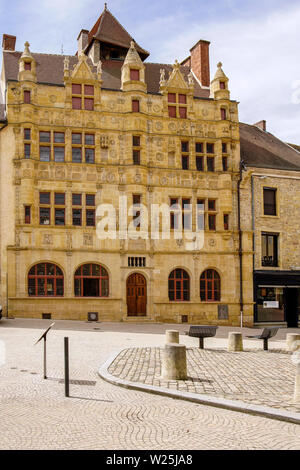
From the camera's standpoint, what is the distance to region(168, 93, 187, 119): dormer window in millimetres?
27484

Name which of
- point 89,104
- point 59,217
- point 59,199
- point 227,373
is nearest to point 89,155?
point 89,104

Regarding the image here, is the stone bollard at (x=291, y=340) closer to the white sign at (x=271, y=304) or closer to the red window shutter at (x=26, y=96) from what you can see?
the white sign at (x=271, y=304)

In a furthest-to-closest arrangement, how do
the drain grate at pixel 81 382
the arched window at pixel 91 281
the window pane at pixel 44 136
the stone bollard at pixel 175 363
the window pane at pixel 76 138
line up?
1. the window pane at pixel 76 138
2. the window pane at pixel 44 136
3. the arched window at pixel 91 281
4. the stone bollard at pixel 175 363
5. the drain grate at pixel 81 382

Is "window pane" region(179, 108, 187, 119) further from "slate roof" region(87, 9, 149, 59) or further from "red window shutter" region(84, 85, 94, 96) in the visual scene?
"slate roof" region(87, 9, 149, 59)

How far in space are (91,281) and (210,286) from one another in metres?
6.44

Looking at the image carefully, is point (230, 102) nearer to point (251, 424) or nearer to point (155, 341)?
point (155, 341)

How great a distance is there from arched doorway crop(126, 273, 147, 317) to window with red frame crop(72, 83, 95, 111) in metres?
9.15

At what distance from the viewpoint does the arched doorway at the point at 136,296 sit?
84.3 ft

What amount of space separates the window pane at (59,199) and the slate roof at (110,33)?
1099cm

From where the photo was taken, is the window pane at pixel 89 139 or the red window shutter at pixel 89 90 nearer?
the window pane at pixel 89 139

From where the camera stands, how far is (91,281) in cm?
2514

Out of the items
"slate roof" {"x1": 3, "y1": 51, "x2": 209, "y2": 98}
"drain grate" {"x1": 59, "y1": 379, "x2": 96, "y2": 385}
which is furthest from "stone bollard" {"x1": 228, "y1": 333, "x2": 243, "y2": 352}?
"slate roof" {"x1": 3, "y1": 51, "x2": 209, "y2": 98}

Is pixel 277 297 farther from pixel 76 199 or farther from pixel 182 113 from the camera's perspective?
pixel 76 199

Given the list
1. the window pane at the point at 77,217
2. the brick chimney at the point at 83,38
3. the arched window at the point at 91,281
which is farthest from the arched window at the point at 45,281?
the brick chimney at the point at 83,38
